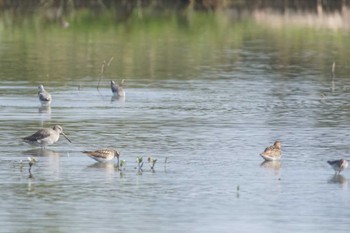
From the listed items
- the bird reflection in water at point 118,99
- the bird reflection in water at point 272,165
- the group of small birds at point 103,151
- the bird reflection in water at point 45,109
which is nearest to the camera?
the group of small birds at point 103,151

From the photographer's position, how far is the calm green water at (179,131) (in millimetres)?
16375

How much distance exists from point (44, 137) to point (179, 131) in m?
3.05

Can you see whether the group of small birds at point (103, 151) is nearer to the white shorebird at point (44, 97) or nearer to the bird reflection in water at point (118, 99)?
the white shorebird at point (44, 97)

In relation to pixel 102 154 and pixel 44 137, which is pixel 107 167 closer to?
pixel 102 154

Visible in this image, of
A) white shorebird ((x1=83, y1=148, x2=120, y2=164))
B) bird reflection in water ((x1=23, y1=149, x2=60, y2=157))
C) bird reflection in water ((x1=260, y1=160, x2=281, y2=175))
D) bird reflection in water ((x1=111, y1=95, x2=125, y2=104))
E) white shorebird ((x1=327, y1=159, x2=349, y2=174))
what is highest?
white shorebird ((x1=327, y1=159, x2=349, y2=174))

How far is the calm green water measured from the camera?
16.4m

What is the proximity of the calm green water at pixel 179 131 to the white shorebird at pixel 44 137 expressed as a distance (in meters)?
0.16

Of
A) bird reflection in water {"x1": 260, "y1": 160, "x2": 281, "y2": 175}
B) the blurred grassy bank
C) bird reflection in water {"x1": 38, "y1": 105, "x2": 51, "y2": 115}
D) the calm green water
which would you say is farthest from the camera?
the blurred grassy bank

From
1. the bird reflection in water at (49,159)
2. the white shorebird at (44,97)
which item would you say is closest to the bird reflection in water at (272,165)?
the bird reflection in water at (49,159)

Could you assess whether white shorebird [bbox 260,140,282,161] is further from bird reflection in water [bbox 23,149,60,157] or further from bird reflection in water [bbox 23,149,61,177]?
bird reflection in water [bbox 23,149,60,157]

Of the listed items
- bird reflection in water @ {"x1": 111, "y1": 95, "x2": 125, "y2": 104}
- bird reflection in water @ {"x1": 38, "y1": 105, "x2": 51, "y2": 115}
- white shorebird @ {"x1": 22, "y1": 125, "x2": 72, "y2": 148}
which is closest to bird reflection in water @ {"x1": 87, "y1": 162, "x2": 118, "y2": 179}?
white shorebird @ {"x1": 22, "y1": 125, "x2": 72, "y2": 148}

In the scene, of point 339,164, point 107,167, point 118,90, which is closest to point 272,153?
point 339,164

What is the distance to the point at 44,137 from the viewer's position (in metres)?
20.9

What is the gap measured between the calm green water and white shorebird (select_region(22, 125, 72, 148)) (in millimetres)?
160
